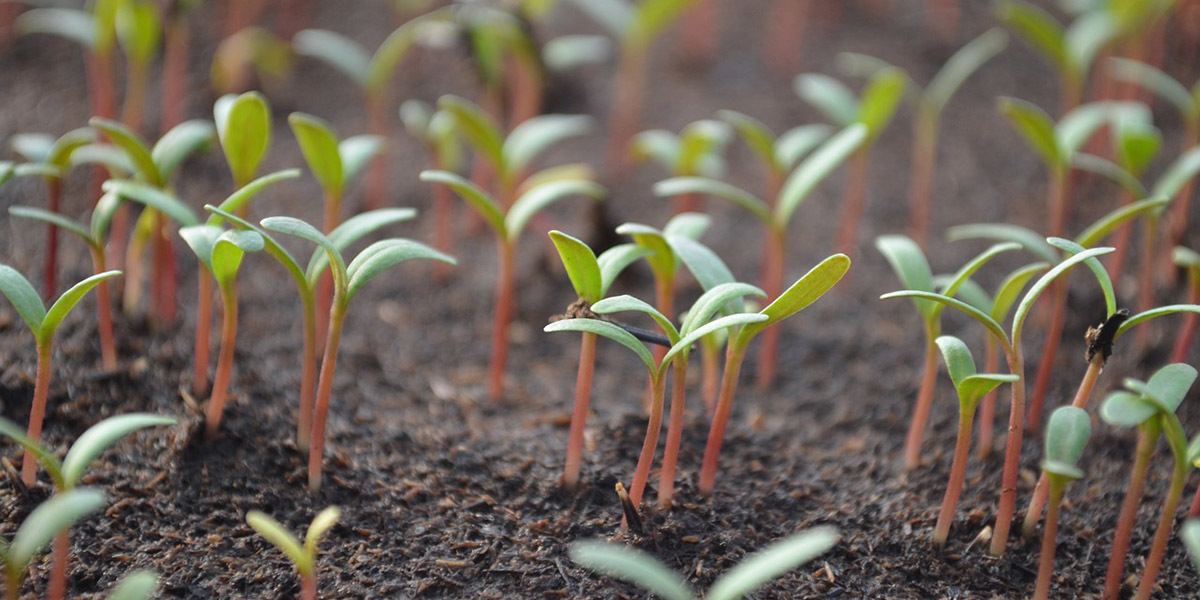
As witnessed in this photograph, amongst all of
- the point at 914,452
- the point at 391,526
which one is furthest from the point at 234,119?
the point at 914,452

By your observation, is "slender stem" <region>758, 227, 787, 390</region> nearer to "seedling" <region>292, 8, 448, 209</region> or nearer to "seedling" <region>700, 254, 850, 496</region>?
"seedling" <region>700, 254, 850, 496</region>

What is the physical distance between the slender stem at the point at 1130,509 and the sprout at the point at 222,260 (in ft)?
3.64

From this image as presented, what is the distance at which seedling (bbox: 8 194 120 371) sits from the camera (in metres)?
1.55

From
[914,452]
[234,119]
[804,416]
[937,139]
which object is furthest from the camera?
[937,139]

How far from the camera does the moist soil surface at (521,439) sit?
146cm

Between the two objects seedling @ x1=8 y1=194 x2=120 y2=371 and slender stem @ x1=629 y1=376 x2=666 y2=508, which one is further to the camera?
seedling @ x1=8 y1=194 x2=120 y2=371

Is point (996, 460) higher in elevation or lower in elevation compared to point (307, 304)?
lower

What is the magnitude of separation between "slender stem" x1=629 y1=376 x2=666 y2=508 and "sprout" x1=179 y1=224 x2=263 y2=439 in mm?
550

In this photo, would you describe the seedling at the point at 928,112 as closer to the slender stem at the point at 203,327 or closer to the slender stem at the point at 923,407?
the slender stem at the point at 923,407

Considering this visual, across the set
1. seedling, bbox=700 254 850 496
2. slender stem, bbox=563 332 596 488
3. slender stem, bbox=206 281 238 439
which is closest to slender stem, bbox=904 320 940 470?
seedling, bbox=700 254 850 496

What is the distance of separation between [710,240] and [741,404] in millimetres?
659

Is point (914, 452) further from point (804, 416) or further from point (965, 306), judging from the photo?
point (965, 306)

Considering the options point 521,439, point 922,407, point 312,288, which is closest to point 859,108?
point 922,407

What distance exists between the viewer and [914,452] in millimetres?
1771
